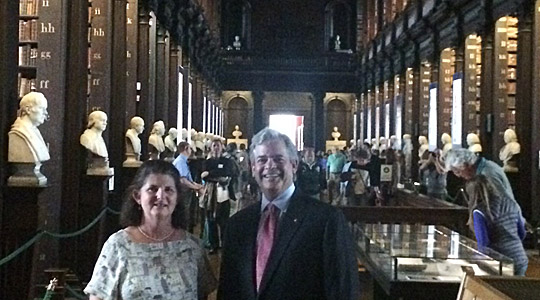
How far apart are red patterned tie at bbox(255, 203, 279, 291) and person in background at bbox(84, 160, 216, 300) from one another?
0.21 metres

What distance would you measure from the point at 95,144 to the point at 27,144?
4.75 feet

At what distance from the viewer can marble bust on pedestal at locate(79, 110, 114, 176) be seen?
6.07 meters

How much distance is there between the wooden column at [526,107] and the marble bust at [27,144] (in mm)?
6507

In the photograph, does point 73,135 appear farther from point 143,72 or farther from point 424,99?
point 424,99

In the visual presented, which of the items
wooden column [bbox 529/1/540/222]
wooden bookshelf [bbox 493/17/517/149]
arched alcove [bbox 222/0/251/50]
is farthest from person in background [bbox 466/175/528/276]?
arched alcove [bbox 222/0/251/50]

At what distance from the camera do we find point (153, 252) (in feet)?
7.41

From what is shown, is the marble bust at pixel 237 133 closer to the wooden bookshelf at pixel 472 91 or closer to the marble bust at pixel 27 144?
the wooden bookshelf at pixel 472 91

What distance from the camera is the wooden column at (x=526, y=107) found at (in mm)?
9273

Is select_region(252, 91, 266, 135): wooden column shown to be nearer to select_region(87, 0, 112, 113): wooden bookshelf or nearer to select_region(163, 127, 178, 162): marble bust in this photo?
select_region(163, 127, 178, 162): marble bust

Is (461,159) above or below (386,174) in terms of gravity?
above

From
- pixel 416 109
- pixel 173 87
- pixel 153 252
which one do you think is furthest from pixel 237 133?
pixel 153 252

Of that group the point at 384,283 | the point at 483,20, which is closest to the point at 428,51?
the point at 483,20

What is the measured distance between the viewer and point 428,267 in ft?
12.3

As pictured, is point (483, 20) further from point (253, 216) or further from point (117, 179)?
point (253, 216)
